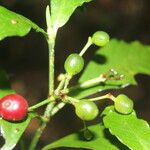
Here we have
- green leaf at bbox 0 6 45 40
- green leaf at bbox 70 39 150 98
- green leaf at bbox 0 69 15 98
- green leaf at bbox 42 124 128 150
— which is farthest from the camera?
green leaf at bbox 70 39 150 98

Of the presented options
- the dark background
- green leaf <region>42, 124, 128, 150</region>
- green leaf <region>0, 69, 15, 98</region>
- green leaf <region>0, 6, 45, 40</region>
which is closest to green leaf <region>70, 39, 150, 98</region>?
green leaf <region>42, 124, 128, 150</region>

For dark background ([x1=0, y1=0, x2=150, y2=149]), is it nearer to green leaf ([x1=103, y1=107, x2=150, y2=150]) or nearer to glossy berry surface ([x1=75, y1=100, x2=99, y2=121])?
green leaf ([x1=103, y1=107, x2=150, y2=150])

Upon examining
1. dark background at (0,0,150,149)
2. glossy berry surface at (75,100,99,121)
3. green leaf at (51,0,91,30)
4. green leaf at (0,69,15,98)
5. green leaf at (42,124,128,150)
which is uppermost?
green leaf at (51,0,91,30)

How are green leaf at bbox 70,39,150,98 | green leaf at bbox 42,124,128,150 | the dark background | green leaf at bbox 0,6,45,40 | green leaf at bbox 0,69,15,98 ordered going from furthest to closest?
1. the dark background
2. green leaf at bbox 70,39,150,98
3. green leaf at bbox 0,69,15,98
4. green leaf at bbox 42,124,128,150
5. green leaf at bbox 0,6,45,40

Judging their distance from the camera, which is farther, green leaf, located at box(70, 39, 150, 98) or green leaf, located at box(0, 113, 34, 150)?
green leaf, located at box(70, 39, 150, 98)

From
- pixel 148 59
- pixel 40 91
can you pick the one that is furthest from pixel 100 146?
pixel 40 91

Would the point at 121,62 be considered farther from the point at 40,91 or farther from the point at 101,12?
the point at 101,12

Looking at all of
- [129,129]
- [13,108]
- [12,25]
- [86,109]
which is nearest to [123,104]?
[129,129]
